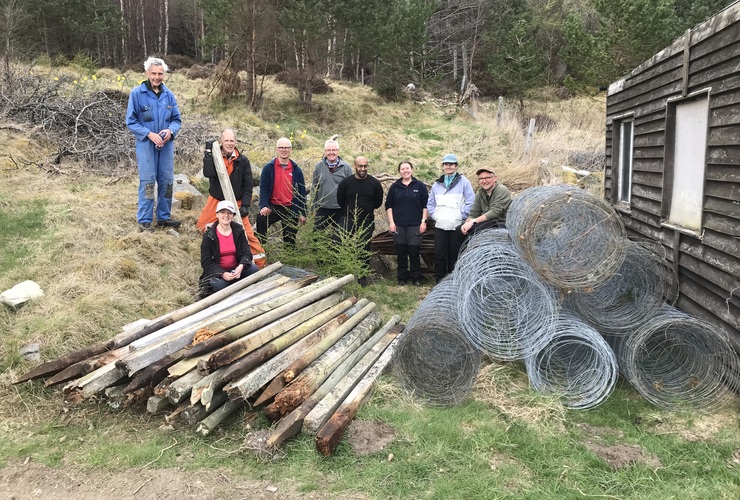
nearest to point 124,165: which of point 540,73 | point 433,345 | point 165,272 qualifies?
point 165,272

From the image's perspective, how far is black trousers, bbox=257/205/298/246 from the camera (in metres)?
6.81

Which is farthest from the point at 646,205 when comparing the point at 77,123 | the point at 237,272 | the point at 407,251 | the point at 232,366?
the point at 77,123

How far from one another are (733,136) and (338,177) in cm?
455

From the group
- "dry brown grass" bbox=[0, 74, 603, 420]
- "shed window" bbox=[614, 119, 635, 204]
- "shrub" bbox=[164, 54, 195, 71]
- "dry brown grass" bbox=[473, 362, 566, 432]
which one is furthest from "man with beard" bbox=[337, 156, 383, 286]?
"shrub" bbox=[164, 54, 195, 71]

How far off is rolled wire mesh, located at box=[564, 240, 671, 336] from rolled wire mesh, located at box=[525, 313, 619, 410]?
0.76ft

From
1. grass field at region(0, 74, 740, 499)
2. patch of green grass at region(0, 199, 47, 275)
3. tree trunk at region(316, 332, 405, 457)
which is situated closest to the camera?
grass field at region(0, 74, 740, 499)

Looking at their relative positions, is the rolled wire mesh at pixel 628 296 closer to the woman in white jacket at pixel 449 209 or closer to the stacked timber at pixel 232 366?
the stacked timber at pixel 232 366

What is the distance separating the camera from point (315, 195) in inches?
276

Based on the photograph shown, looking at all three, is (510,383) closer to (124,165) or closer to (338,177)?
(338,177)

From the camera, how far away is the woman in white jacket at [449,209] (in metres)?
6.79

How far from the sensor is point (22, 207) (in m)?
7.18

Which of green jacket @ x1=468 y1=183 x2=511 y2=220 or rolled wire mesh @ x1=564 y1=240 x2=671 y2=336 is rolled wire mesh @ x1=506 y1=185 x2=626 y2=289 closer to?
rolled wire mesh @ x1=564 y1=240 x2=671 y2=336

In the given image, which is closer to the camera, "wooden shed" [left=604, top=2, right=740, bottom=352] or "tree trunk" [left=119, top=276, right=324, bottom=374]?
"tree trunk" [left=119, top=276, right=324, bottom=374]

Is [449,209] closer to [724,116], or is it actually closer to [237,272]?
[237,272]
